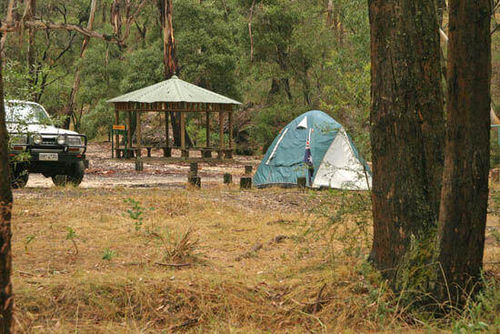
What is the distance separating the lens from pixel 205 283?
522 centimetres

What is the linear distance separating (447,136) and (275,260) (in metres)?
2.73

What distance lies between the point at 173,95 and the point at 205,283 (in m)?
17.3

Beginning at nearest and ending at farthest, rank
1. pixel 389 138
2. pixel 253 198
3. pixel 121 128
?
pixel 389 138 < pixel 253 198 < pixel 121 128

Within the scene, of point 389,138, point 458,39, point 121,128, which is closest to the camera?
point 458,39

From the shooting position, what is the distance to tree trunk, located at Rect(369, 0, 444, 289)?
15.7 ft

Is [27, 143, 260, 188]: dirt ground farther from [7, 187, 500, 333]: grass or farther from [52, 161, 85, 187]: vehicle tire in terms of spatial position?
[7, 187, 500, 333]: grass

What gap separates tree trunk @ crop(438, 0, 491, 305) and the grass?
0.28 meters

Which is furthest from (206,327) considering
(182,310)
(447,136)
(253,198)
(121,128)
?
(121,128)

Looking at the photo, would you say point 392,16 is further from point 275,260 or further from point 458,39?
point 275,260

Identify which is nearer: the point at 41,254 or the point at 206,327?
the point at 206,327

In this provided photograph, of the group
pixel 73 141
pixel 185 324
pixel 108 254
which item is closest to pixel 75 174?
pixel 73 141

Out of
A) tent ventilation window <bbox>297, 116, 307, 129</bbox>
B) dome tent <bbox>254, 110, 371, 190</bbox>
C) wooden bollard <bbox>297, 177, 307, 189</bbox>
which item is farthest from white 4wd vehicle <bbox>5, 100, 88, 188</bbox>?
tent ventilation window <bbox>297, 116, 307, 129</bbox>

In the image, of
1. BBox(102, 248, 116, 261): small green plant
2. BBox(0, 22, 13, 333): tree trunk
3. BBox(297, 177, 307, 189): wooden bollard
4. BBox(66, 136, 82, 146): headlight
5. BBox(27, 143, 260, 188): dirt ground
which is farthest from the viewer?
BBox(27, 143, 260, 188): dirt ground

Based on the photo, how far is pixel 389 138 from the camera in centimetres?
482
